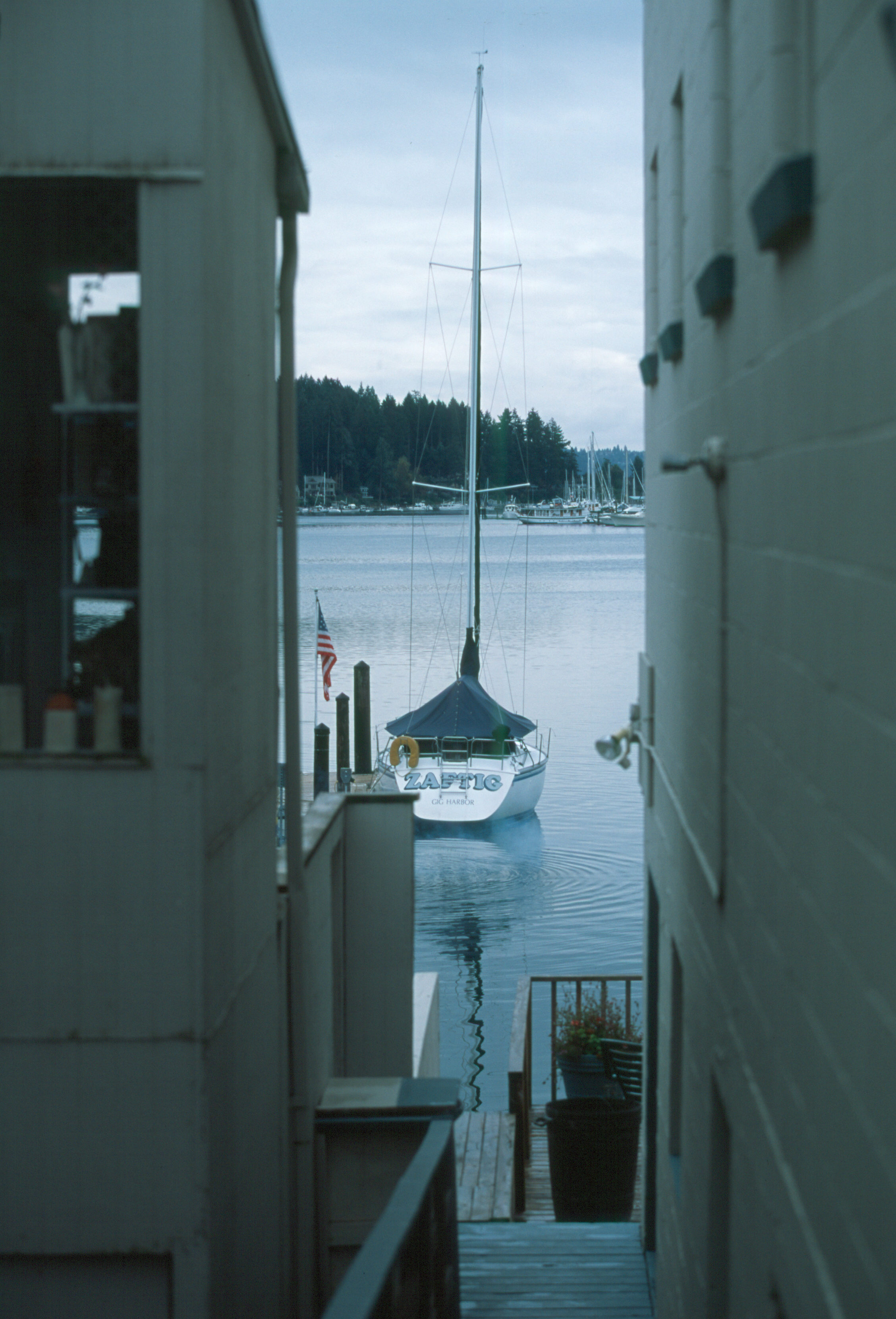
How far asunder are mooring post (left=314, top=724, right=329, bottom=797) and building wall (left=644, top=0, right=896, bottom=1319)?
19.6 meters

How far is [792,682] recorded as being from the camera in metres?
3.12

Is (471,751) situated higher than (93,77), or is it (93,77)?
(93,77)

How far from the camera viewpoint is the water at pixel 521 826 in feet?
75.4

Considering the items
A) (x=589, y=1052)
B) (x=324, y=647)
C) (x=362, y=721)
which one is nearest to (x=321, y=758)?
(x=362, y=721)

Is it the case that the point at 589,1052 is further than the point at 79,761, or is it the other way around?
the point at 589,1052

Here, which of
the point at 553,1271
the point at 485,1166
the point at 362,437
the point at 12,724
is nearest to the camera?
the point at 12,724

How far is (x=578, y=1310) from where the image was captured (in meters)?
7.48

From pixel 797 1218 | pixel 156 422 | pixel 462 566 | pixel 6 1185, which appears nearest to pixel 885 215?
pixel 797 1218

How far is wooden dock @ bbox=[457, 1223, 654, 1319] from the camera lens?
7.52 meters

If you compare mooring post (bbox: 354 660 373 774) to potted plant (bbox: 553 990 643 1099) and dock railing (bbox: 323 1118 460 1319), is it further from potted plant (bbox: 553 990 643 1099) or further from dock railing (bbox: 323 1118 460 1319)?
dock railing (bbox: 323 1118 460 1319)

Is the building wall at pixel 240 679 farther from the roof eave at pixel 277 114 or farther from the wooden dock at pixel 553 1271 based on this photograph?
the wooden dock at pixel 553 1271

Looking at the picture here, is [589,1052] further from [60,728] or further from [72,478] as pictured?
[72,478]

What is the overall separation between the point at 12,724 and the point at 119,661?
38 cm

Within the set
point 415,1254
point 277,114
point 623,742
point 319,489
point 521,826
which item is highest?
point 319,489
